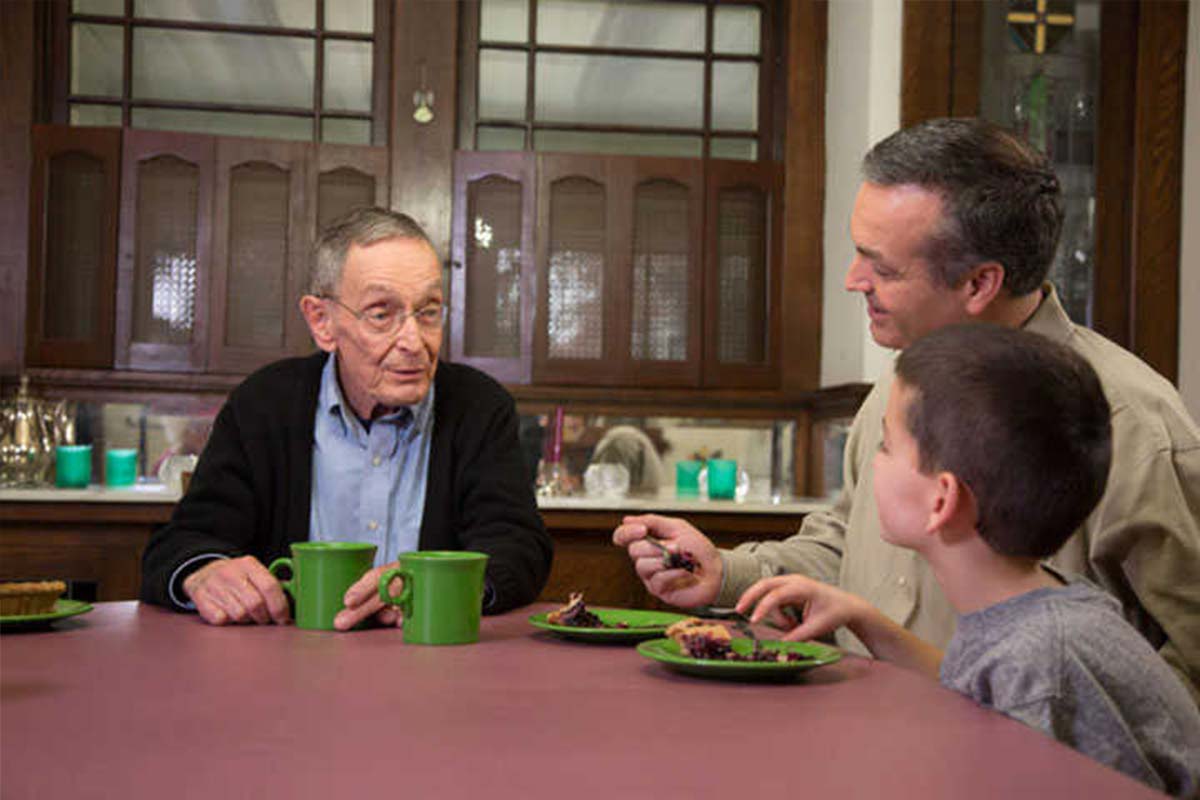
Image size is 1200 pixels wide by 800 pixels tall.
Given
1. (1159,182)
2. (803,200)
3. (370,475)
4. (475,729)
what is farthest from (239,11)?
(475,729)

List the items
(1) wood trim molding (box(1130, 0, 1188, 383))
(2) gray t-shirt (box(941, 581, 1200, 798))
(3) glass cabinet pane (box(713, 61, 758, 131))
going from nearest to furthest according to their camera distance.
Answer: (2) gray t-shirt (box(941, 581, 1200, 798)) → (1) wood trim molding (box(1130, 0, 1188, 383)) → (3) glass cabinet pane (box(713, 61, 758, 131))

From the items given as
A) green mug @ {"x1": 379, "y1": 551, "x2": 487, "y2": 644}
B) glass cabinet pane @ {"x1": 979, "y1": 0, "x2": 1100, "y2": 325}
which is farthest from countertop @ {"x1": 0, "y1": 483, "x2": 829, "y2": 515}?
green mug @ {"x1": 379, "y1": 551, "x2": 487, "y2": 644}

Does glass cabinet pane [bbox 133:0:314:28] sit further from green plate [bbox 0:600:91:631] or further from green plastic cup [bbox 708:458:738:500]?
green plate [bbox 0:600:91:631]

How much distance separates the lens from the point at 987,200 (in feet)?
5.80

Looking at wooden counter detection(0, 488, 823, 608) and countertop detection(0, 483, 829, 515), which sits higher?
countertop detection(0, 483, 829, 515)

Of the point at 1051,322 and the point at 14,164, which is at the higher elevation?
the point at 14,164

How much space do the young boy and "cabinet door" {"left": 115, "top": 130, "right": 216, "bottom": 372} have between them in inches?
126

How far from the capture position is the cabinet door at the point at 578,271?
4.30 meters

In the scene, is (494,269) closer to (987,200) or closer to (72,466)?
(72,466)

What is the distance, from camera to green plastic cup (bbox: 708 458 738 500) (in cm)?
418

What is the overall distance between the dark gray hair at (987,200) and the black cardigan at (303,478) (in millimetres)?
725

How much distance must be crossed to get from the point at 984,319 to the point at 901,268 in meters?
0.13

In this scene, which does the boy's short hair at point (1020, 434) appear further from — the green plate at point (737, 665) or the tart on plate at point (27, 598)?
the tart on plate at point (27, 598)

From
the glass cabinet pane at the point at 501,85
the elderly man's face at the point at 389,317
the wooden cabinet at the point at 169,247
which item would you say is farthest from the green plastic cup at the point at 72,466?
the elderly man's face at the point at 389,317
